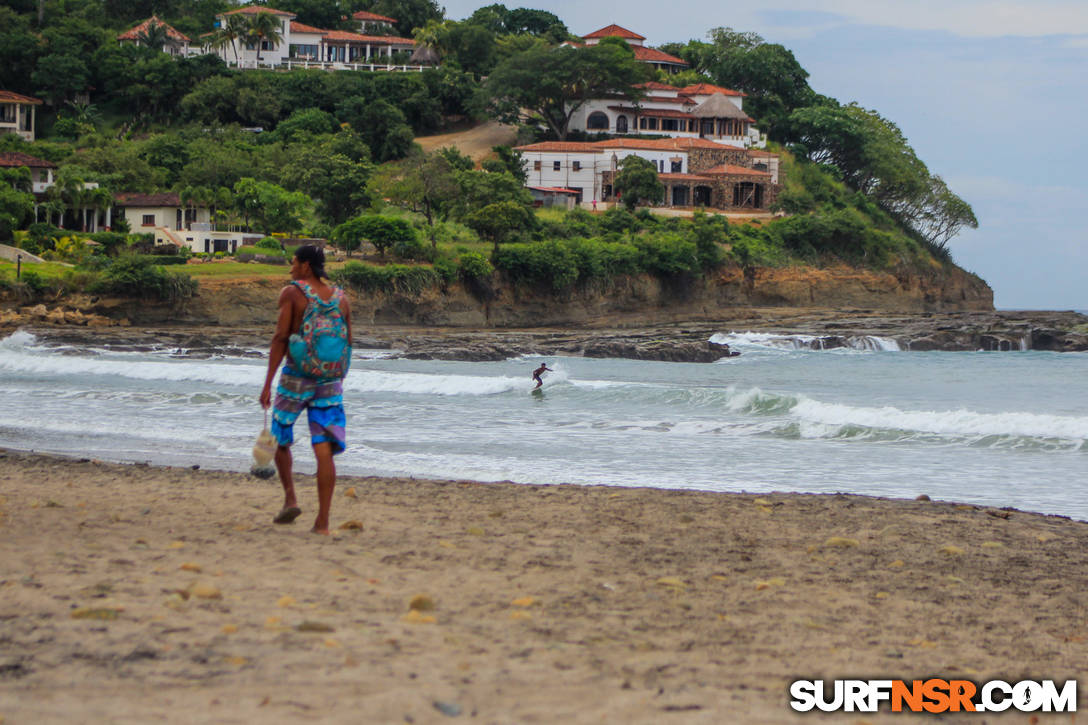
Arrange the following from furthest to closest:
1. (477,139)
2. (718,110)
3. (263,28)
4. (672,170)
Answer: (263,28)
(477,139)
(718,110)
(672,170)

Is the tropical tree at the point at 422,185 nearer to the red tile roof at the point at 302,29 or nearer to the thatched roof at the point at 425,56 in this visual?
the thatched roof at the point at 425,56

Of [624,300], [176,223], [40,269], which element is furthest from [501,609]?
[624,300]

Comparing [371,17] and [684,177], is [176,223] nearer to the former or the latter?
[684,177]

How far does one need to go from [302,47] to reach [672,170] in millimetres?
31989

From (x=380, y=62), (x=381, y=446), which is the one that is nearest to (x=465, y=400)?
(x=381, y=446)

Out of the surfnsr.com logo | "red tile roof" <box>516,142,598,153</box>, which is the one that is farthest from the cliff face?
the surfnsr.com logo

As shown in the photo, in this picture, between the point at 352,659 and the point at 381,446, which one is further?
Result: the point at 381,446

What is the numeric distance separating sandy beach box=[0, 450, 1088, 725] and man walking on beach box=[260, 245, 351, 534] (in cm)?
62

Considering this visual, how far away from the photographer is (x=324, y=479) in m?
7.84

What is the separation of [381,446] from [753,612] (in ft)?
34.9

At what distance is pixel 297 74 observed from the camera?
7775 centimetres

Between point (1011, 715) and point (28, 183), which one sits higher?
point (28, 183)

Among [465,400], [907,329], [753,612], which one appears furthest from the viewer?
[907,329]

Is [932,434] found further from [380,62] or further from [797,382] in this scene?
[380,62]
